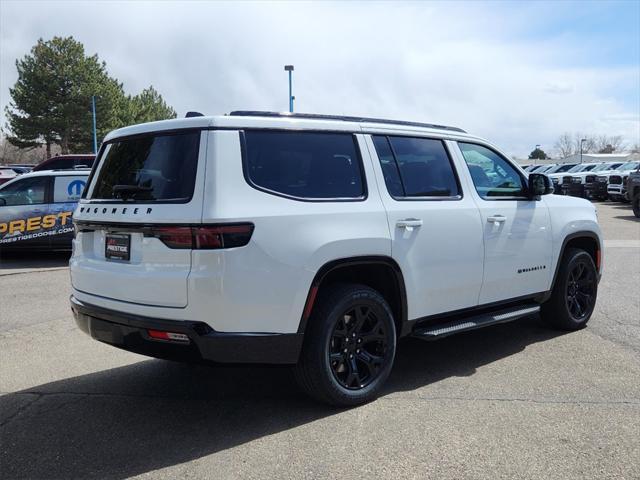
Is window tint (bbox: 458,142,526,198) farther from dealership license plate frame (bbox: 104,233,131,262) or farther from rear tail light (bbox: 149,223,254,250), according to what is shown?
dealership license plate frame (bbox: 104,233,131,262)

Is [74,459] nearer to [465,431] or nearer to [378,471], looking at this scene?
[378,471]

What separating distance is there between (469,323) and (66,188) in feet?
29.3

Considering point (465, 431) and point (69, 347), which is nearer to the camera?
point (465, 431)

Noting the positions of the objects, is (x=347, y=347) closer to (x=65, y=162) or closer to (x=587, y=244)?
(x=587, y=244)

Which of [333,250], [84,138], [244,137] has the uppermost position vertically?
[84,138]

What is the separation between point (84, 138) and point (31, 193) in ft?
131

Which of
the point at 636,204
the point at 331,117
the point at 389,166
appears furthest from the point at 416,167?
the point at 636,204

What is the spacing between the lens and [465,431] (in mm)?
3635

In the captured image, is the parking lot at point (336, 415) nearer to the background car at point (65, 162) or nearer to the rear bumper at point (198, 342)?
the rear bumper at point (198, 342)

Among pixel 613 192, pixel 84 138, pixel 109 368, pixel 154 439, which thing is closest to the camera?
pixel 154 439

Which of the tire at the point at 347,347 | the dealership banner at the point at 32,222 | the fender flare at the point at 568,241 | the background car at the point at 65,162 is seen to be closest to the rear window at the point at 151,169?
the tire at the point at 347,347

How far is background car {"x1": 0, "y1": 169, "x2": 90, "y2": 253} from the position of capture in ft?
35.5

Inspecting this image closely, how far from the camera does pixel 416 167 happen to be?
14.9 feet

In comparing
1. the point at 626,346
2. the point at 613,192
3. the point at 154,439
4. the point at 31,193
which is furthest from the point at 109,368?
the point at 613,192
